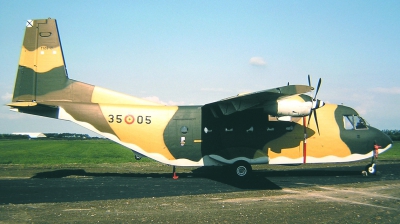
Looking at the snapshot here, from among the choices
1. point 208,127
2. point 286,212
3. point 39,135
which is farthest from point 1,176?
point 39,135

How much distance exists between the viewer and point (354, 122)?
1731 centimetres

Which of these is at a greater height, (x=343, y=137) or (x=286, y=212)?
(x=343, y=137)

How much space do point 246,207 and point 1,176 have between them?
1348cm

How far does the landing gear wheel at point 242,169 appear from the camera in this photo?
640 inches

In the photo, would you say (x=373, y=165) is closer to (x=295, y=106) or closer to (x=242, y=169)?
(x=295, y=106)

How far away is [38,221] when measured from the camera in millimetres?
8617

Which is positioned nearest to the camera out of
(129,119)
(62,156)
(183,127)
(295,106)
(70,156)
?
(295,106)

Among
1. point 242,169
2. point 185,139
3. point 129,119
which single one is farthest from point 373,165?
point 129,119

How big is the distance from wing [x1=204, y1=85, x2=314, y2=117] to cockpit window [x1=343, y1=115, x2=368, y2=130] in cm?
443

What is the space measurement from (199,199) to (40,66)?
34.4 feet

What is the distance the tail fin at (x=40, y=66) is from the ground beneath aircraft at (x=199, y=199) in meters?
4.03

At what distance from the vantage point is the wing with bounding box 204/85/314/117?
12586 millimetres

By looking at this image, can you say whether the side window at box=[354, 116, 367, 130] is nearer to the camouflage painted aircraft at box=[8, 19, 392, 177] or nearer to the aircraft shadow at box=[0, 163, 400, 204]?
the camouflage painted aircraft at box=[8, 19, 392, 177]

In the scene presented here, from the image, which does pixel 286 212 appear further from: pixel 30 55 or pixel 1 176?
pixel 1 176
